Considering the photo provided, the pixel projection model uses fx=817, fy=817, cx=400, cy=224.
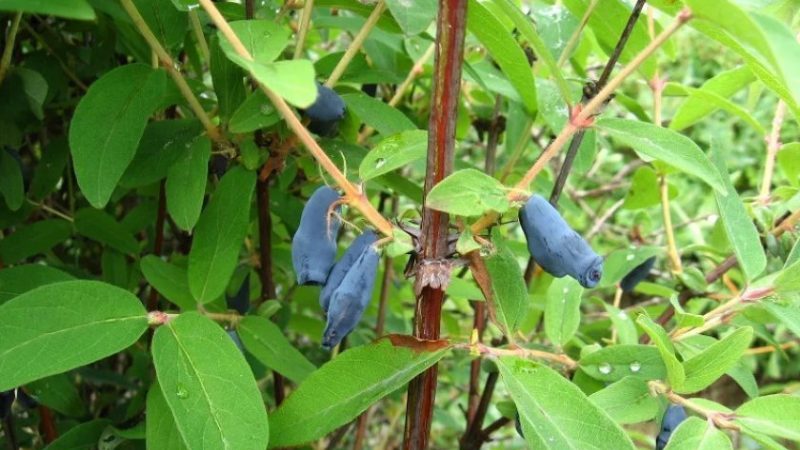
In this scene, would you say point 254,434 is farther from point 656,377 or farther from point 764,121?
point 764,121

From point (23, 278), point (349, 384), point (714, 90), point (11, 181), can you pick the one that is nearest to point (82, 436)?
point (23, 278)

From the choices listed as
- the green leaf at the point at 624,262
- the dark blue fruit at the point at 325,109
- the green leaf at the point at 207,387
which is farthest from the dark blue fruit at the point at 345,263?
the green leaf at the point at 624,262

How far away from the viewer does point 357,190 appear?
2.43 feet

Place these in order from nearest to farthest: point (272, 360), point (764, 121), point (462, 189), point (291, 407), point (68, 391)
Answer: point (462, 189), point (291, 407), point (272, 360), point (68, 391), point (764, 121)

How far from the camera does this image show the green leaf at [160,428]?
825 mm

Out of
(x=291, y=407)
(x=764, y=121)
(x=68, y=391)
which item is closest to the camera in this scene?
(x=291, y=407)

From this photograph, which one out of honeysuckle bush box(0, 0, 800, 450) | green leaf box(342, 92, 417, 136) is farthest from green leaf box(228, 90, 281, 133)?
green leaf box(342, 92, 417, 136)

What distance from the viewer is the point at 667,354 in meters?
0.75

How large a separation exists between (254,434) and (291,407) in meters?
0.08

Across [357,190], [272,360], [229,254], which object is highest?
[357,190]

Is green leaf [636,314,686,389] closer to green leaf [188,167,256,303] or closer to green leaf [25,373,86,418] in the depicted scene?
green leaf [188,167,256,303]

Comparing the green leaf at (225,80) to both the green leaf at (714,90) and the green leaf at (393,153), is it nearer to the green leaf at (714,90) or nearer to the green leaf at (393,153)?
the green leaf at (393,153)

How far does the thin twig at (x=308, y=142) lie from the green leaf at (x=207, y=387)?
186 mm

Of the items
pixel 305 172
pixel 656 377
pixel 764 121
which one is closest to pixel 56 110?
pixel 305 172
